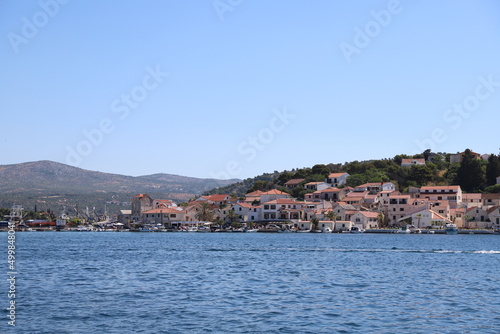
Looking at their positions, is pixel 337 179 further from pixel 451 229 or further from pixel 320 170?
pixel 451 229

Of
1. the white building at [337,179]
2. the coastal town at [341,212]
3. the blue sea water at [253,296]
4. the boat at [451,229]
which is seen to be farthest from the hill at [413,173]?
the blue sea water at [253,296]

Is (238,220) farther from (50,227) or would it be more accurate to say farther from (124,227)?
(50,227)

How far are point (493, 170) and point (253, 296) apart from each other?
108 meters

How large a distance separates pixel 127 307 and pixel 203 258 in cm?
2248

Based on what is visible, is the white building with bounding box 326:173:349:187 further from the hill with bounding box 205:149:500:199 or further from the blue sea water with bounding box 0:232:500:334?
the blue sea water with bounding box 0:232:500:334

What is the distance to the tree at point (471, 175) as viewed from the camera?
123875mm

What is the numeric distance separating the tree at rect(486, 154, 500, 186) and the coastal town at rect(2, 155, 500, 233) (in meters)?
8.86

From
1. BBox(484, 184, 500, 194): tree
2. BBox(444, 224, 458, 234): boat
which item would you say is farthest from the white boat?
BBox(484, 184, 500, 194): tree

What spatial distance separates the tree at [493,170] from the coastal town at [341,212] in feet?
29.1

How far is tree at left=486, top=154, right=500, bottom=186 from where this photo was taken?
4845 inches

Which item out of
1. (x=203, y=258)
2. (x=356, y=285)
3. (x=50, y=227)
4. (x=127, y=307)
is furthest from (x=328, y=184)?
(x=127, y=307)

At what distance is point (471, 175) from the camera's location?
408 feet

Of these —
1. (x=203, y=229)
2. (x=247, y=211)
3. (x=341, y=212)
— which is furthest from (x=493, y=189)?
(x=203, y=229)

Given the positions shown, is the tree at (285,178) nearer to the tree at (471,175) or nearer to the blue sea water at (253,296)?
the tree at (471,175)
